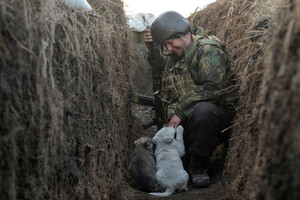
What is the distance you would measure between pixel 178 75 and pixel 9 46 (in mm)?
3491

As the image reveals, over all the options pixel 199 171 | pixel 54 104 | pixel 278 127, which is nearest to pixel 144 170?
pixel 199 171

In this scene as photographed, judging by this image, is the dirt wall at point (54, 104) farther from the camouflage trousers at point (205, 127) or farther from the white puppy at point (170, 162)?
the camouflage trousers at point (205, 127)

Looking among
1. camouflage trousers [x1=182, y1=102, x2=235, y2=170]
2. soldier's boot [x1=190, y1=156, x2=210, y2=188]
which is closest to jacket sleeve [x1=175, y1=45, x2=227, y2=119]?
camouflage trousers [x1=182, y1=102, x2=235, y2=170]

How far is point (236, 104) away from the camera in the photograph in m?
5.00

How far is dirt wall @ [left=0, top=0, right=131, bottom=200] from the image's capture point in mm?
2238

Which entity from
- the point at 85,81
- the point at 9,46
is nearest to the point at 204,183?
the point at 85,81

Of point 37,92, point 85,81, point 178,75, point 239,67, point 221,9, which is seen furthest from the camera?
point 221,9

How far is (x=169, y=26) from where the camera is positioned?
17.0 feet

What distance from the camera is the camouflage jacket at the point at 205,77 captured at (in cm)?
484

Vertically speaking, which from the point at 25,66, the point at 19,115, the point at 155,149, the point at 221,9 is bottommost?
the point at 155,149

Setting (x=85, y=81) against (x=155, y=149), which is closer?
(x=85, y=81)

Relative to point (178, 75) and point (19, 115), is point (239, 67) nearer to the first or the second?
point (178, 75)

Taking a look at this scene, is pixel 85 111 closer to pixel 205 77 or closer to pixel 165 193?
pixel 165 193

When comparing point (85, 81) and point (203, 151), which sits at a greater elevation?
point (85, 81)
